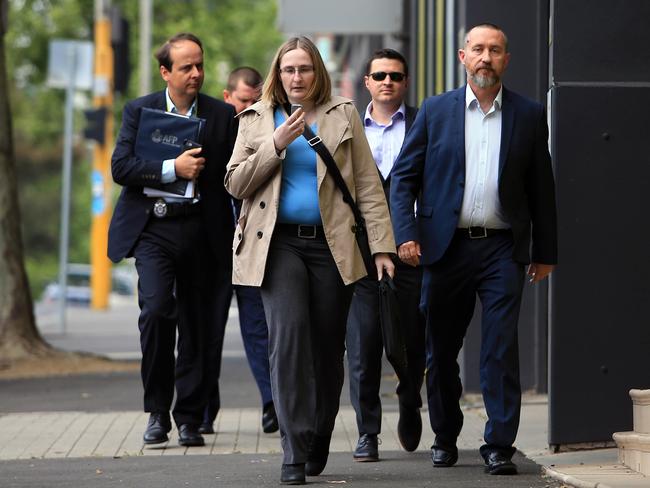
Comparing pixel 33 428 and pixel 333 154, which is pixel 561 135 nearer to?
pixel 333 154

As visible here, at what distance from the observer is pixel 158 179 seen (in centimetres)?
863

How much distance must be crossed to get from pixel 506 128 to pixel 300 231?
1.07 meters

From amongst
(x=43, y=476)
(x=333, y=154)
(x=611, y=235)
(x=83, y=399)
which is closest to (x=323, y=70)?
(x=333, y=154)

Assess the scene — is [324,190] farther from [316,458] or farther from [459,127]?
[316,458]

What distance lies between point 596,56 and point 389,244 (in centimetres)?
159

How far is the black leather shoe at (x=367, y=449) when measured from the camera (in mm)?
7992

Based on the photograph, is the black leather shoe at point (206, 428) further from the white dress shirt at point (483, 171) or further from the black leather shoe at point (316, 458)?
the white dress shirt at point (483, 171)

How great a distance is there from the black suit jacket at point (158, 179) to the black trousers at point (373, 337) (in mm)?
943

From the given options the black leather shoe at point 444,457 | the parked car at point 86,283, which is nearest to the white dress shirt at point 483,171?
the black leather shoe at point 444,457

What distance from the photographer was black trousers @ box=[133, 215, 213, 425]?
866 centimetres

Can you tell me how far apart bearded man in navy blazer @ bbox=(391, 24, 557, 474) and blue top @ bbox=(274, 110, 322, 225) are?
0.56m

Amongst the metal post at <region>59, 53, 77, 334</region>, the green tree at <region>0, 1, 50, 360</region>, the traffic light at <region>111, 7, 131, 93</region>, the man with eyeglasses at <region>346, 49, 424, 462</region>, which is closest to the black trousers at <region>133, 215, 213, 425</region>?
the man with eyeglasses at <region>346, 49, 424, 462</region>

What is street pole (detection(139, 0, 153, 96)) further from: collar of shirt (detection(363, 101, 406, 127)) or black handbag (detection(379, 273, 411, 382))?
black handbag (detection(379, 273, 411, 382))

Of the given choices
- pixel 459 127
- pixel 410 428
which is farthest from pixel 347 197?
pixel 410 428
